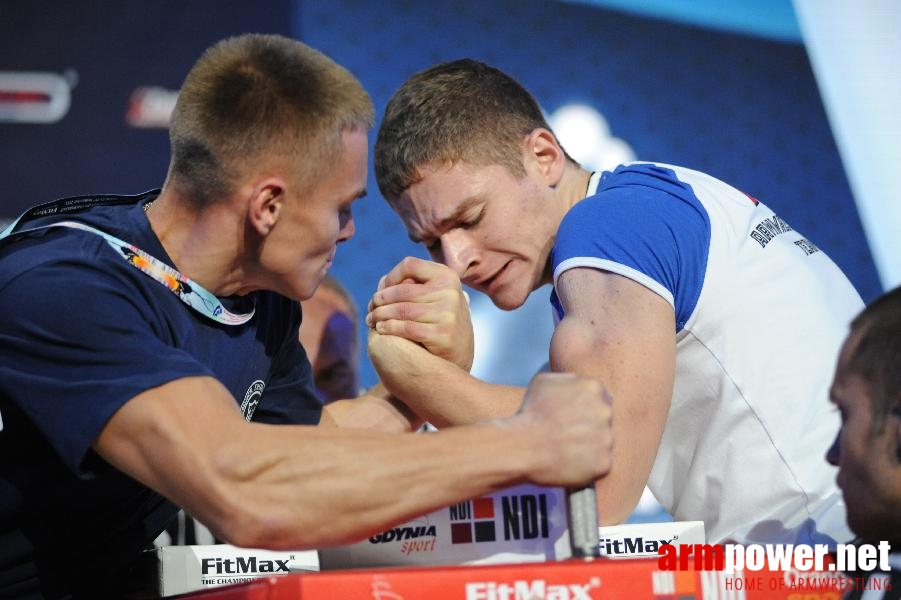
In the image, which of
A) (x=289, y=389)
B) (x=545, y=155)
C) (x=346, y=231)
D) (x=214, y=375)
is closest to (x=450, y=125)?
(x=545, y=155)

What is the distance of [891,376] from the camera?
1.36m

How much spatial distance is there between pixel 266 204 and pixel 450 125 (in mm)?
668

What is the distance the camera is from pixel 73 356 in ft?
4.43

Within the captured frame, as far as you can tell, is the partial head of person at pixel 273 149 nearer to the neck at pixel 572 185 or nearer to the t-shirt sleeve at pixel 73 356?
the t-shirt sleeve at pixel 73 356

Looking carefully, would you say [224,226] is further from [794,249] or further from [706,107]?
[706,107]

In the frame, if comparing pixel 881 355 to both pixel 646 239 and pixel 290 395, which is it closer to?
pixel 646 239

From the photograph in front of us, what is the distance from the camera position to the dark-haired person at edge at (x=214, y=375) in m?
1.27

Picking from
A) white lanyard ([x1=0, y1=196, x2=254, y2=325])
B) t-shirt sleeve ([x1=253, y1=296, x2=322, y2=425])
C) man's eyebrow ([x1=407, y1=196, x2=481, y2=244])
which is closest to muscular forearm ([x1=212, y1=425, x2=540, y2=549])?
white lanyard ([x1=0, y1=196, x2=254, y2=325])

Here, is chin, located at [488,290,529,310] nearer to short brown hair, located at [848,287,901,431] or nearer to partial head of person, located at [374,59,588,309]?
partial head of person, located at [374,59,588,309]

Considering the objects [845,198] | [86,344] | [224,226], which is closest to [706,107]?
[845,198]

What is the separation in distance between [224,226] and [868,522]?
1.04 m

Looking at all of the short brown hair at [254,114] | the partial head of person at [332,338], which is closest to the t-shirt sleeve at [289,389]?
the short brown hair at [254,114]

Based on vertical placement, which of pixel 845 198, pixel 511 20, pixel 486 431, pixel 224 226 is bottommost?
pixel 486 431

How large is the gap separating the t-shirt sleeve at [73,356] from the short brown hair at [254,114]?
0.99 feet
